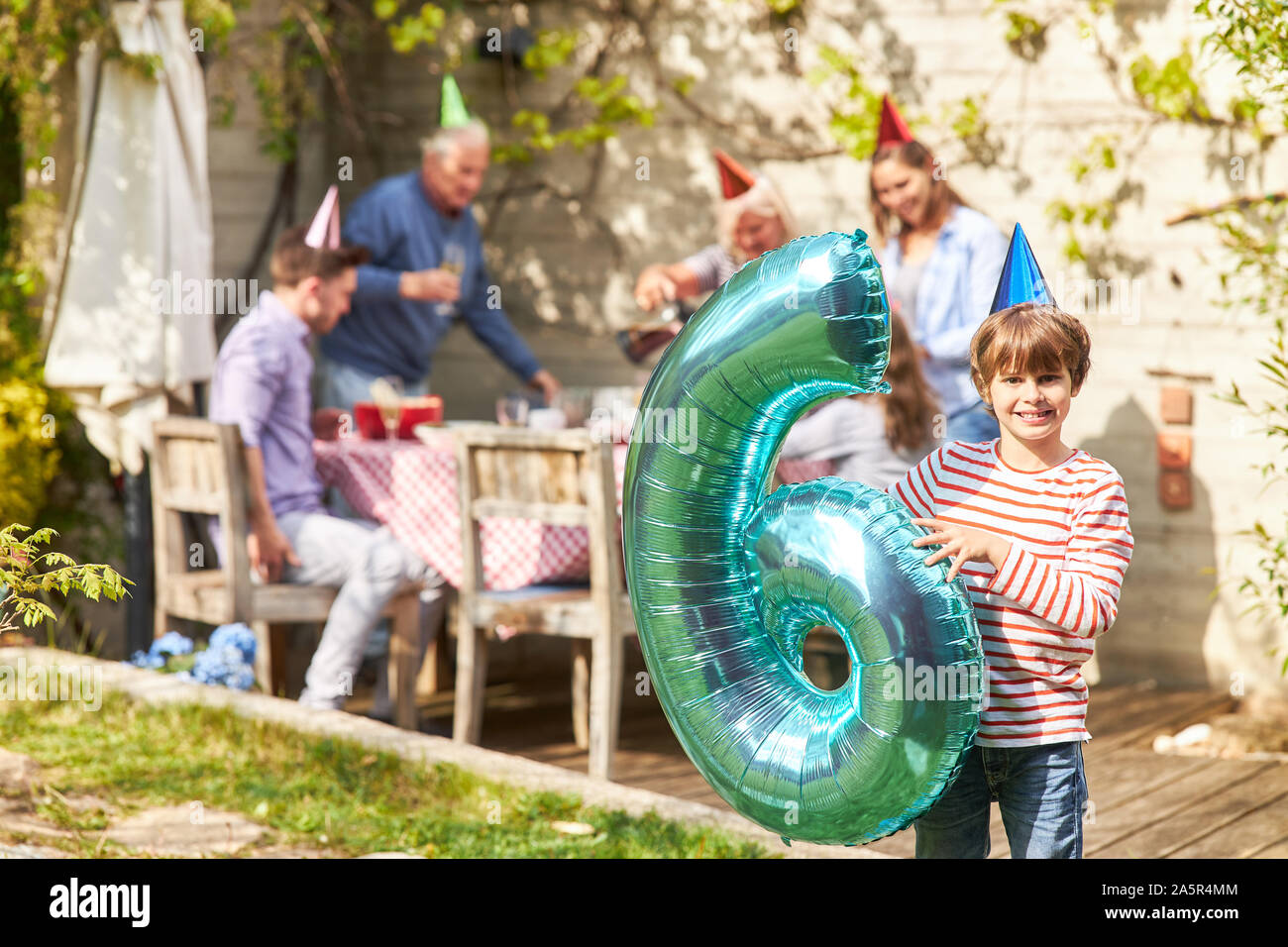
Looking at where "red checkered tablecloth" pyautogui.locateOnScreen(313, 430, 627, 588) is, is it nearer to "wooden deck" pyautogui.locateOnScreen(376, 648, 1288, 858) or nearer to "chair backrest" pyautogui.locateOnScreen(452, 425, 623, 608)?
"chair backrest" pyautogui.locateOnScreen(452, 425, 623, 608)

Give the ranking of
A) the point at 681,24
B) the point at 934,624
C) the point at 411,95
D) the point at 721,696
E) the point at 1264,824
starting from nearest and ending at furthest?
the point at 934,624
the point at 721,696
the point at 1264,824
the point at 681,24
the point at 411,95

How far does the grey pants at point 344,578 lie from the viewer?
13.7 feet

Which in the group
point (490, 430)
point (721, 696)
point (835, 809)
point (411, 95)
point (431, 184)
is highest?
point (411, 95)

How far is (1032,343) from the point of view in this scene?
2016mm

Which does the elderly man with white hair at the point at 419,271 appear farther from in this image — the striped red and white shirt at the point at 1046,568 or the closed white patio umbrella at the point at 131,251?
the striped red and white shirt at the point at 1046,568

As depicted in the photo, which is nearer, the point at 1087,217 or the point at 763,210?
the point at 763,210

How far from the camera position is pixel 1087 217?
5039mm

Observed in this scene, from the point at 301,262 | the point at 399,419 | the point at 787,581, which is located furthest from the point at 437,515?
the point at 787,581

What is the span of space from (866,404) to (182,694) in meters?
2.10

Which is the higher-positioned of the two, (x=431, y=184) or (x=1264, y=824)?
(x=431, y=184)

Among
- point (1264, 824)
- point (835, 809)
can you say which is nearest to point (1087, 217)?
point (1264, 824)

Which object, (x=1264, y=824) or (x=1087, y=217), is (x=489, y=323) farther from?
(x=1264, y=824)

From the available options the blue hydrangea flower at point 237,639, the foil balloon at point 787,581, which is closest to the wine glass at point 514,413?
the blue hydrangea flower at point 237,639
